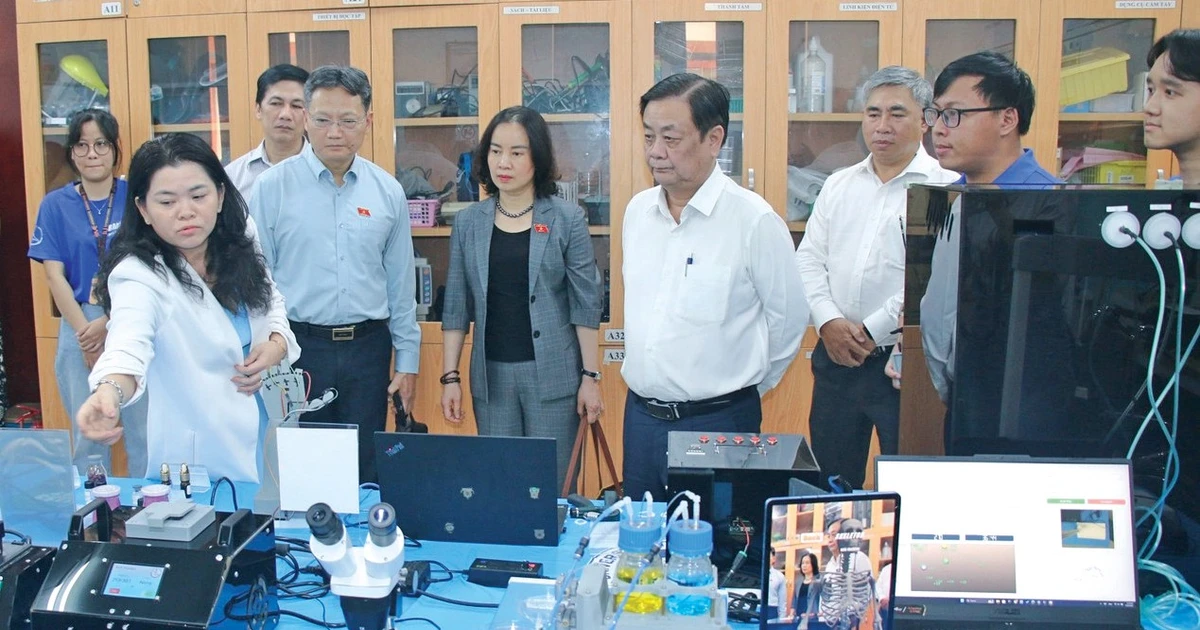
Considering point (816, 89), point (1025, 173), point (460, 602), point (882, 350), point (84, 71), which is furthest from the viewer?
point (84, 71)

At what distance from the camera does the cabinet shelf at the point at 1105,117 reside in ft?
10.8

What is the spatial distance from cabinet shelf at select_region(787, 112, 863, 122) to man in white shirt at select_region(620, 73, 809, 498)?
1.07 metres

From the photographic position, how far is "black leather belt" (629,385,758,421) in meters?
2.34

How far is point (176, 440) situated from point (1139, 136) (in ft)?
11.1

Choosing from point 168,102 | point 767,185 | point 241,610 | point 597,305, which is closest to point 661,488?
point 597,305

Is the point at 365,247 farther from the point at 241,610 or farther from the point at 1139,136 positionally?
the point at 1139,136

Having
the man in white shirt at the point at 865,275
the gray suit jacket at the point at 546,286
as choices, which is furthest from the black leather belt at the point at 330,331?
the man in white shirt at the point at 865,275

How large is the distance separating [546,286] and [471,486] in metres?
1.17

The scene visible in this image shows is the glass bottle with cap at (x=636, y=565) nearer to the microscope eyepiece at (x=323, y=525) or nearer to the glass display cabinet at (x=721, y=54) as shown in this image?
the microscope eyepiece at (x=323, y=525)

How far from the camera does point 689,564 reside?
123 cm

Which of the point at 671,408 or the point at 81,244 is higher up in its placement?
the point at 81,244

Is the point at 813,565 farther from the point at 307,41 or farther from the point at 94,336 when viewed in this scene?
the point at 307,41

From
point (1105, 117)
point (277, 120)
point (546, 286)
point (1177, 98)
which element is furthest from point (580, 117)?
point (1177, 98)

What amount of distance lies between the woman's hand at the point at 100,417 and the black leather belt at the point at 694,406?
1281 mm
